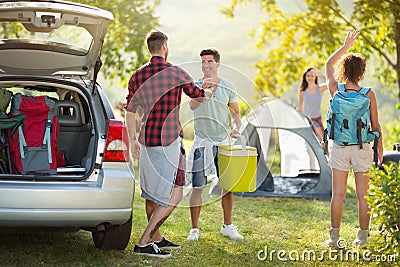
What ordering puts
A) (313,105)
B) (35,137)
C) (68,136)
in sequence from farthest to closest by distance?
(313,105) < (68,136) < (35,137)

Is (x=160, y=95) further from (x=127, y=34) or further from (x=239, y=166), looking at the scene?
(x=127, y=34)

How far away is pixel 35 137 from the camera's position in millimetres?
4824

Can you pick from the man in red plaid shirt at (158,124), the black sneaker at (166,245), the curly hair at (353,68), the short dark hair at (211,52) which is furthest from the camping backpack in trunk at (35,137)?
the curly hair at (353,68)

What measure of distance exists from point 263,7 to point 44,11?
28.6 ft

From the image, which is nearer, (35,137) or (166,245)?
(35,137)

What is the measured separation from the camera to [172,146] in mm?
4906

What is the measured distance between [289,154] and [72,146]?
187 inches

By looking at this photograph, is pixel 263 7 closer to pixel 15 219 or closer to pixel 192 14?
pixel 15 219

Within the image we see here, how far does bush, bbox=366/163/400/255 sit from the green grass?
0.62m

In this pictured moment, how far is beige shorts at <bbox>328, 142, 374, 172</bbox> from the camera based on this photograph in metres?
5.22

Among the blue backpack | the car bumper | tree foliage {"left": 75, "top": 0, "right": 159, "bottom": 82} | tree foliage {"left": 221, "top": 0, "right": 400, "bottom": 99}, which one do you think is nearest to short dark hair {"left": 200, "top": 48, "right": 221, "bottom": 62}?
the blue backpack

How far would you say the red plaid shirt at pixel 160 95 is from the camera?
15.9 feet

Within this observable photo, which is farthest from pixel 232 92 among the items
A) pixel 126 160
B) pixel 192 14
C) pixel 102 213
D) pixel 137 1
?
pixel 192 14

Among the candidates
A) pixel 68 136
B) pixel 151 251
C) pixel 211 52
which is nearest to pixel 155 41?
pixel 211 52
